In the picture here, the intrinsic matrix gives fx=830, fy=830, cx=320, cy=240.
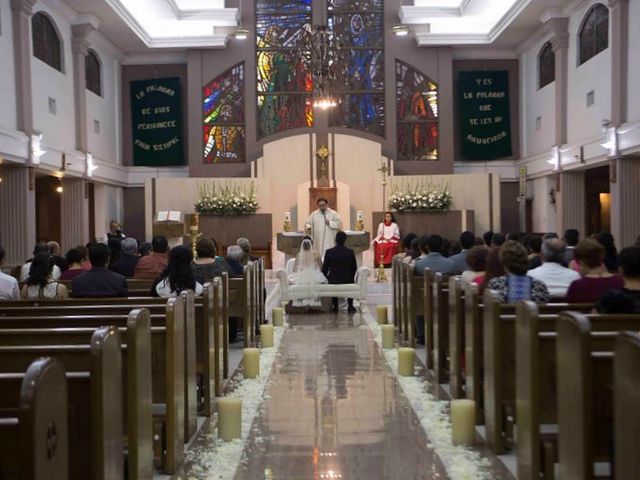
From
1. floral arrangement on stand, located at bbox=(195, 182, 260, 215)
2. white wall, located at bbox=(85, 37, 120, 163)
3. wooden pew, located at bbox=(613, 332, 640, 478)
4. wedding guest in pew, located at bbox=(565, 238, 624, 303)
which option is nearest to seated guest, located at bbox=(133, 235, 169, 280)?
wedding guest in pew, located at bbox=(565, 238, 624, 303)

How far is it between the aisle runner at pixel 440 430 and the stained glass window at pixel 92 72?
13711mm

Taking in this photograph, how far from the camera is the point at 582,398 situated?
2.97 m

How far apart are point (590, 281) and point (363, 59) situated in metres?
16.9

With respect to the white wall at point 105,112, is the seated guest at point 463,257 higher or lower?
lower

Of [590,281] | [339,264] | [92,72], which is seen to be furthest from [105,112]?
[590,281]

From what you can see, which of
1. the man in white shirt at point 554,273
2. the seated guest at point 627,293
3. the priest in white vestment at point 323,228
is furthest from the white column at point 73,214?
the seated guest at point 627,293

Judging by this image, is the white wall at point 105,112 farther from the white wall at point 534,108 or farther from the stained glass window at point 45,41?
the white wall at point 534,108

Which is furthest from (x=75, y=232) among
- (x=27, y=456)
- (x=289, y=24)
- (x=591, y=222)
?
(x=27, y=456)

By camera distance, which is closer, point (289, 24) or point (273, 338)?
point (273, 338)

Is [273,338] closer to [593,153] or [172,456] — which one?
[172,456]

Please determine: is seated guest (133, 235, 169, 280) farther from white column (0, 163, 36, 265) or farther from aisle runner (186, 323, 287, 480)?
white column (0, 163, 36, 265)

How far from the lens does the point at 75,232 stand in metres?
17.1

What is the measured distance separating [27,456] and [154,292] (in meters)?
4.26

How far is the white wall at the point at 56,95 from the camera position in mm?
15156
